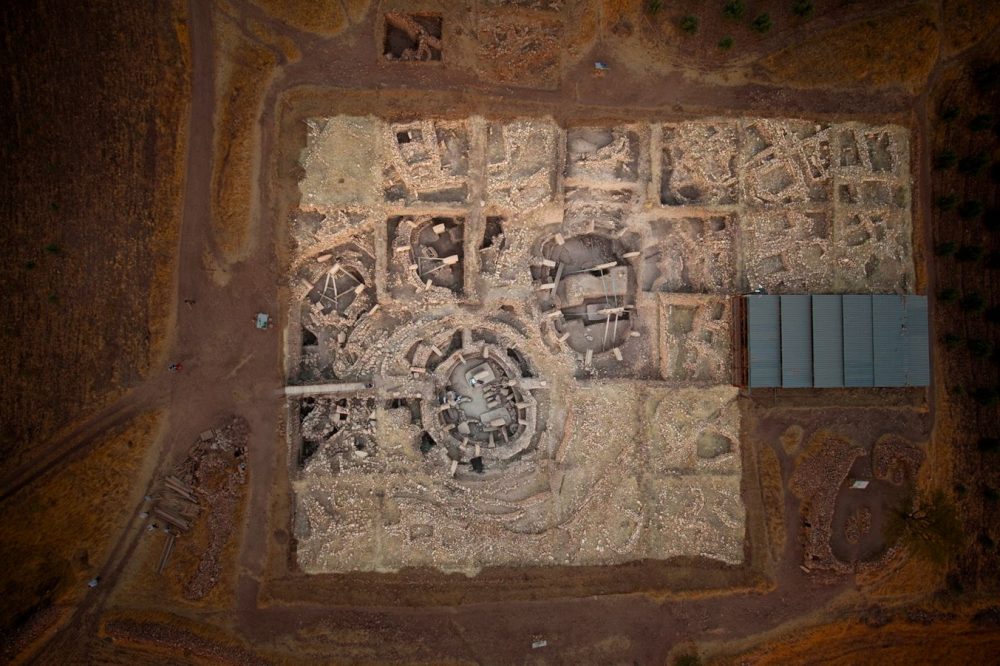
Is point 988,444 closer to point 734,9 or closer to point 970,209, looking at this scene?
point 970,209

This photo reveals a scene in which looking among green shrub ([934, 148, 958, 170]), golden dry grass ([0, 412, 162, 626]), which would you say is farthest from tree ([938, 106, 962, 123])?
golden dry grass ([0, 412, 162, 626])

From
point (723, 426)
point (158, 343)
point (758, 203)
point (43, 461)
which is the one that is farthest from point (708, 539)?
point (43, 461)

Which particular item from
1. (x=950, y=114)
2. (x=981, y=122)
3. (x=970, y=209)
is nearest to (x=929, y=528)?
(x=970, y=209)

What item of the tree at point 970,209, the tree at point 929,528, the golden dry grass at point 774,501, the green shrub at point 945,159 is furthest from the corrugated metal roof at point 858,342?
the green shrub at point 945,159

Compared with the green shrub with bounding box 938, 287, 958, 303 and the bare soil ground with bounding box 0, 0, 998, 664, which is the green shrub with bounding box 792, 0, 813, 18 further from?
the green shrub with bounding box 938, 287, 958, 303

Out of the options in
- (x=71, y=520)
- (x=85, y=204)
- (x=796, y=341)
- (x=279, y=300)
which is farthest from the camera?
(x=279, y=300)

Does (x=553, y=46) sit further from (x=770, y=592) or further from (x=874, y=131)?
(x=770, y=592)
